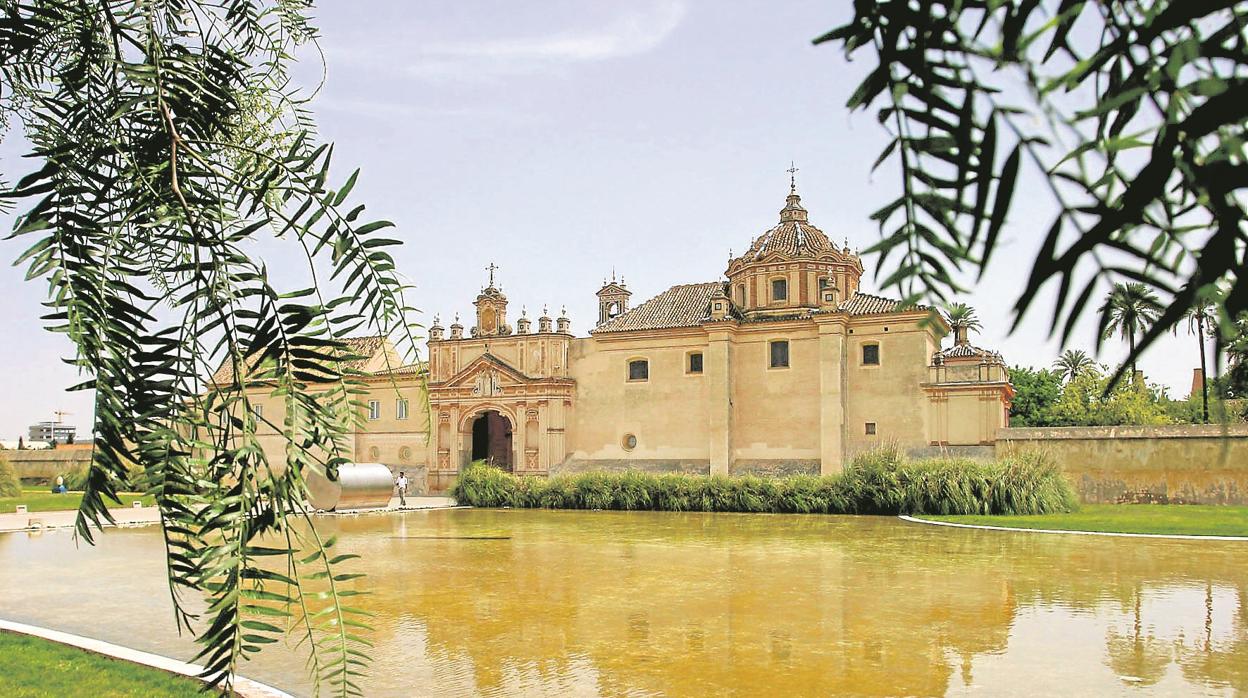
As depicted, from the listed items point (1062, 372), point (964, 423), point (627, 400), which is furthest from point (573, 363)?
point (1062, 372)

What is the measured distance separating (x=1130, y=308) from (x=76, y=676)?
29.8 ft

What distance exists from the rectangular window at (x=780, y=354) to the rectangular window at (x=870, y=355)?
2.92m

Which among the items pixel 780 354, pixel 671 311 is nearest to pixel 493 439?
pixel 671 311

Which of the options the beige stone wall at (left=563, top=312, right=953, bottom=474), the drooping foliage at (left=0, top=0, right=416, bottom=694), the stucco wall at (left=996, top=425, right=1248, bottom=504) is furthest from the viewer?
the beige stone wall at (left=563, top=312, right=953, bottom=474)

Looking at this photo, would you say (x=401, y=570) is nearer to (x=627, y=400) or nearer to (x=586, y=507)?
(x=586, y=507)

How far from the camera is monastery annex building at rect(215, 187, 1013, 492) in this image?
33656 millimetres

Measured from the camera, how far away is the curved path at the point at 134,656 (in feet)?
24.9

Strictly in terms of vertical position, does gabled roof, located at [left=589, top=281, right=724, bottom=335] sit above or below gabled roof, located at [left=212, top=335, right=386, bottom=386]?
above

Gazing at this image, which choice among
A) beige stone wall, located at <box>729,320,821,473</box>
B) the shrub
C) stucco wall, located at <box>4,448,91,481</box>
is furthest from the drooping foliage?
stucco wall, located at <box>4,448,91,481</box>

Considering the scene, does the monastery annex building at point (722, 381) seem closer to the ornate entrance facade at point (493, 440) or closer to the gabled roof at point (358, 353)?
the ornate entrance facade at point (493, 440)

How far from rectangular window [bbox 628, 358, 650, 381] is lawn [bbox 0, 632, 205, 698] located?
2949 cm

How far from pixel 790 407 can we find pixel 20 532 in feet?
81.0

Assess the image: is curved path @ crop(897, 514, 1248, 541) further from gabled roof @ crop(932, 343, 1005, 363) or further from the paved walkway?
the paved walkway

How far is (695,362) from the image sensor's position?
1455 inches
